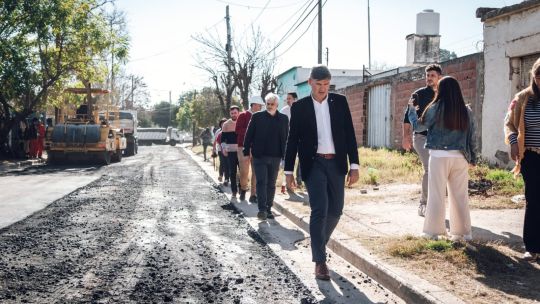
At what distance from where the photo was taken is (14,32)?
21500 mm

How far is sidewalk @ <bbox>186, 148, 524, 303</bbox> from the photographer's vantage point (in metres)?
4.24

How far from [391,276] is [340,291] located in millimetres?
450

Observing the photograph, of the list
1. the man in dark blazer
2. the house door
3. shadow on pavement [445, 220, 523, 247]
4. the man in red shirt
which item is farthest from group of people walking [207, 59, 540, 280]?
the house door

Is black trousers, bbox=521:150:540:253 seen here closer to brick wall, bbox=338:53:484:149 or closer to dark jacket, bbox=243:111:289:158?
dark jacket, bbox=243:111:289:158

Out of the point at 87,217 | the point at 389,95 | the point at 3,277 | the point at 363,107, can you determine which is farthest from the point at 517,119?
the point at 363,107

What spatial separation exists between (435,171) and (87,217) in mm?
5382

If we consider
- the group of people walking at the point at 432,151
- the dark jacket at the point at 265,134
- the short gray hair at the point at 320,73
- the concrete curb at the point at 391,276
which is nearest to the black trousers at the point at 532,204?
the group of people walking at the point at 432,151

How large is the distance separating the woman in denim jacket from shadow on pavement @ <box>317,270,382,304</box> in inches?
53.5

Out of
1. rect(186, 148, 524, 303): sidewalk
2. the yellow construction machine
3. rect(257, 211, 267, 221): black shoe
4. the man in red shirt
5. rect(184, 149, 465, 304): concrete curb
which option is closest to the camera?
rect(184, 149, 465, 304): concrete curb

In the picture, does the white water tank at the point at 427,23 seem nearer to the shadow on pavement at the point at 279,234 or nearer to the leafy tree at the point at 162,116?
the shadow on pavement at the point at 279,234

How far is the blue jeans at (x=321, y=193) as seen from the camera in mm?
4875

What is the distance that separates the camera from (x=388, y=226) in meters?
6.87

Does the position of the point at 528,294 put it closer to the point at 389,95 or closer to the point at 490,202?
the point at 490,202

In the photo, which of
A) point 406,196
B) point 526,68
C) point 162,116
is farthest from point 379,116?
point 162,116
